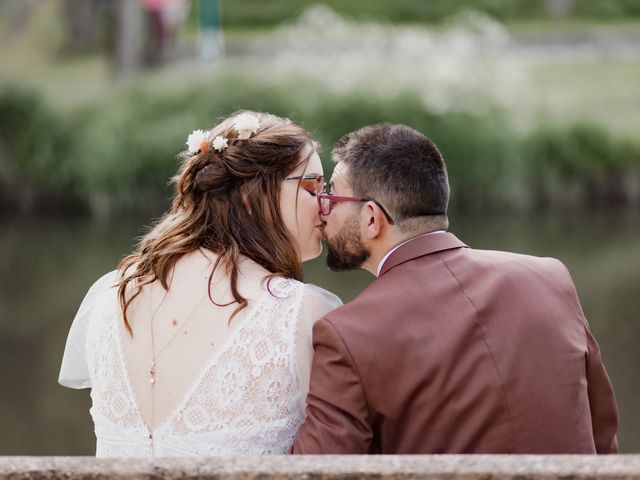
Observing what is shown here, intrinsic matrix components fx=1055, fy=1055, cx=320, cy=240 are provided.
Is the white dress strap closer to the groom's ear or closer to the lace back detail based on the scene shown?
the lace back detail

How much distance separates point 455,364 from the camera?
2.24m

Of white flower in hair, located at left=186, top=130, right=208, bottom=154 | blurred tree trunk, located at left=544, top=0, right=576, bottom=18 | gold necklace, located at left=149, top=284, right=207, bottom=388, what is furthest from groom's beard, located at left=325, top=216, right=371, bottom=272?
blurred tree trunk, located at left=544, top=0, right=576, bottom=18

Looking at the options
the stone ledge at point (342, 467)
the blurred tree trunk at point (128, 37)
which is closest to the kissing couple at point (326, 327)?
the stone ledge at point (342, 467)

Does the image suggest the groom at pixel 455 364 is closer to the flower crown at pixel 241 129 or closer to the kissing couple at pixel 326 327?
the kissing couple at pixel 326 327

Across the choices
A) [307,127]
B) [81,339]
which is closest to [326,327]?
[81,339]

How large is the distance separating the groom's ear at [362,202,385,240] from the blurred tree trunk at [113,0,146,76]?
1939 cm

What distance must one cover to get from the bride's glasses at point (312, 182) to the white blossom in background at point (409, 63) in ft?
45.8

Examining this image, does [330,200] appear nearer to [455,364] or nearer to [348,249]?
[348,249]

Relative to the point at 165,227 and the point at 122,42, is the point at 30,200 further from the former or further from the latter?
the point at 165,227

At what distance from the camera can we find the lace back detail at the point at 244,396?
2.55 m

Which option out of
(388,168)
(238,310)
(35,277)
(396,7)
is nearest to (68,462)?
(238,310)

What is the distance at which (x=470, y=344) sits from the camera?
2.26 metres

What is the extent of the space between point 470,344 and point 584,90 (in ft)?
65.7

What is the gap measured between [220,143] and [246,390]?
673mm
